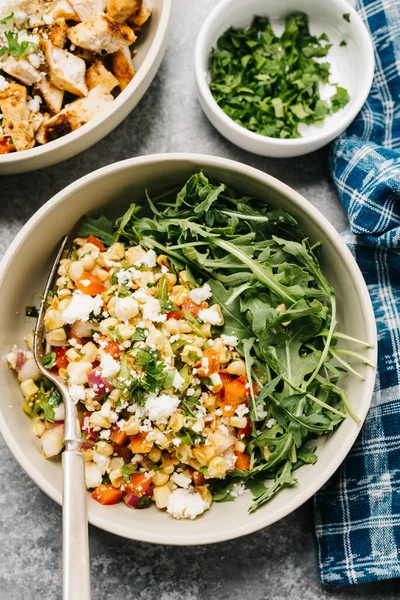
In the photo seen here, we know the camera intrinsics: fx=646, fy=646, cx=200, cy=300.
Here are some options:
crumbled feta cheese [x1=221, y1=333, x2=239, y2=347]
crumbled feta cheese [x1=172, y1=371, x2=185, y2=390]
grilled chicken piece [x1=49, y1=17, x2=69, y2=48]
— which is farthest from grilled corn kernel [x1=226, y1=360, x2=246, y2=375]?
grilled chicken piece [x1=49, y1=17, x2=69, y2=48]

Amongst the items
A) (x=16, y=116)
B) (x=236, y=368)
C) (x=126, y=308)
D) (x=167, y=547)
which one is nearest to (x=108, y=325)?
(x=126, y=308)

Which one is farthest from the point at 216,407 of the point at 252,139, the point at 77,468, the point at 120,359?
the point at 252,139

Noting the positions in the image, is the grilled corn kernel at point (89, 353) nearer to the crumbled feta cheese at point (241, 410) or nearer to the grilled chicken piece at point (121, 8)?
the crumbled feta cheese at point (241, 410)

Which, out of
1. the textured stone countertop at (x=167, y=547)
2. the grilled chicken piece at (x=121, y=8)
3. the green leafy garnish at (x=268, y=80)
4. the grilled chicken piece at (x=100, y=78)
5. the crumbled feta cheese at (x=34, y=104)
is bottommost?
the textured stone countertop at (x=167, y=547)

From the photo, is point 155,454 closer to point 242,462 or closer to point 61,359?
point 242,462

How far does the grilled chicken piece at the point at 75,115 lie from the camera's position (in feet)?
7.34

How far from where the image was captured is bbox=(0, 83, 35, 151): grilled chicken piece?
2.20m

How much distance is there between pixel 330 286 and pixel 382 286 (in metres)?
0.28

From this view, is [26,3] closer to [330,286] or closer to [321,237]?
[321,237]

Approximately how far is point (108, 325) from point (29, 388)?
388 millimetres

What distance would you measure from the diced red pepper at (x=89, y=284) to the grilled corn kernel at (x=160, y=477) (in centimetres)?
63

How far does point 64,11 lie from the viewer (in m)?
2.27

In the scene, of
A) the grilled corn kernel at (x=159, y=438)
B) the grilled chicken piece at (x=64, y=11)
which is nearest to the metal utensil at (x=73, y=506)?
the grilled corn kernel at (x=159, y=438)

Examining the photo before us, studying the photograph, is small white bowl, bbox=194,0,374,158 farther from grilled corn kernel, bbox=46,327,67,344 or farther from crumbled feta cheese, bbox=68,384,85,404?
crumbled feta cheese, bbox=68,384,85,404
